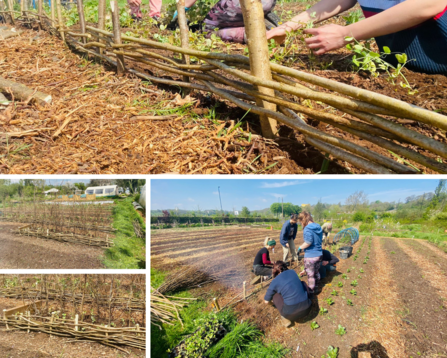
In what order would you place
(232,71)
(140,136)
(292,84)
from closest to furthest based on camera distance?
(292,84) < (232,71) < (140,136)

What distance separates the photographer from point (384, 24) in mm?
2938

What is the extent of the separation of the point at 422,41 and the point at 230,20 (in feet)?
9.35

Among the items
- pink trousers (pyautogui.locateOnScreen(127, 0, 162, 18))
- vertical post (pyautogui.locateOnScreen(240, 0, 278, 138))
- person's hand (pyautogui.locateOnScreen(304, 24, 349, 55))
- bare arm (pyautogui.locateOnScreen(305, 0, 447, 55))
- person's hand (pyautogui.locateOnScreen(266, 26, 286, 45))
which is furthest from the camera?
pink trousers (pyautogui.locateOnScreen(127, 0, 162, 18))

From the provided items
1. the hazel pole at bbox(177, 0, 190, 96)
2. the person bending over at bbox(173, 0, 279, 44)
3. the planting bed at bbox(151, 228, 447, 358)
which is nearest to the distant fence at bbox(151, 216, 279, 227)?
the planting bed at bbox(151, 228, 447, 358)

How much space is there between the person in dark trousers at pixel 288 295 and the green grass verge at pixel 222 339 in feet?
0.53

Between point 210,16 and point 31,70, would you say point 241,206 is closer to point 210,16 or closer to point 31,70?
point 31,70

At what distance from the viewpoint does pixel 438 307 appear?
1562 millimetres

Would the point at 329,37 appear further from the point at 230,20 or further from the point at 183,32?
the point at 230,20

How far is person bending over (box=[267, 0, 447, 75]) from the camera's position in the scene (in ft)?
9.13

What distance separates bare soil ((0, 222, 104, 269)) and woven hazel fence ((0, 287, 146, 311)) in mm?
369

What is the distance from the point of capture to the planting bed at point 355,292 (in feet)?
5.11

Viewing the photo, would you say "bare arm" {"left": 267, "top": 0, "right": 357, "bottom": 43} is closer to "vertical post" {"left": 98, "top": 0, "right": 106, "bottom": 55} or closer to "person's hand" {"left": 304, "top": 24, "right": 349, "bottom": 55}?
"person's hand" {"left": 304, "top": 24, "right": 349, "bottom": 55}

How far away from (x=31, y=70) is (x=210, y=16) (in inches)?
109

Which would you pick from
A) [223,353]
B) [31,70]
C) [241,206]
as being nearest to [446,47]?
[241,206]
